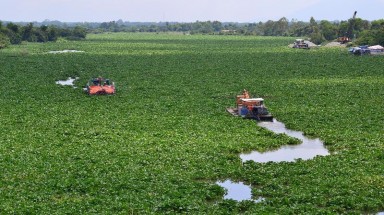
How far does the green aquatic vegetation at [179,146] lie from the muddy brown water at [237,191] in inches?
13.3

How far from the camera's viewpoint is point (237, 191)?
20.3m

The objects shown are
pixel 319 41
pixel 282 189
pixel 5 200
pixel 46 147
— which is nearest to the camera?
pixel 5 200

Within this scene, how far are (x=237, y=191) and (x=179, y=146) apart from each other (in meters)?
6.41

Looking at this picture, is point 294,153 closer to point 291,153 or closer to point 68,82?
point 291,153

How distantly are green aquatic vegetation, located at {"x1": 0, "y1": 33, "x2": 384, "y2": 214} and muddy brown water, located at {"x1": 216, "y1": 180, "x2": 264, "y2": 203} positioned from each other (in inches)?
13.3

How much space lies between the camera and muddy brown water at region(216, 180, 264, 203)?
19500 millimetres

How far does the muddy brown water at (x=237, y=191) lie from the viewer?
1950cm

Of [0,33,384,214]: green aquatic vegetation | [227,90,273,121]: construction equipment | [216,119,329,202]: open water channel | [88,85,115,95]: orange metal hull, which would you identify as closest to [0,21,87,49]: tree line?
[88,85,115,95]: orange metal hull

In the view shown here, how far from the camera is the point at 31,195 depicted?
62.2 ft

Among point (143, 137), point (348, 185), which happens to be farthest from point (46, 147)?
point (348, 185)

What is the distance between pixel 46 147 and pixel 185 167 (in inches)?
302

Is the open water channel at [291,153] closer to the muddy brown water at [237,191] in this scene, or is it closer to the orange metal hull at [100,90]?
the muddy brown water at [237,191]

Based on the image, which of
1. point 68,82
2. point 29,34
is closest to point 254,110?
point 68,82

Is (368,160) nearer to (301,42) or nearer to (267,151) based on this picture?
A: (267,151)
